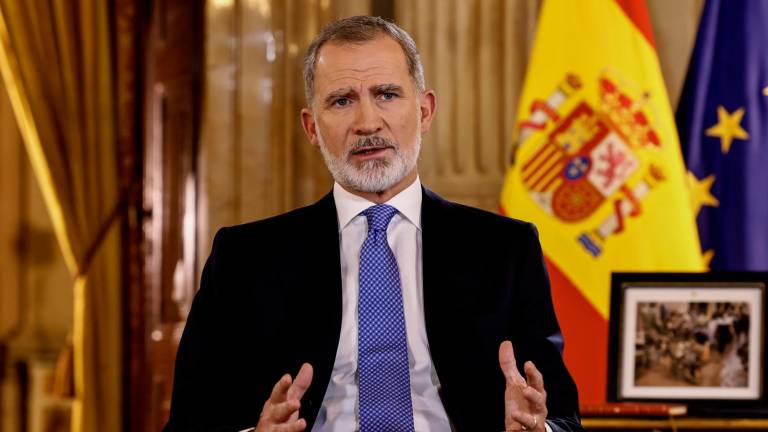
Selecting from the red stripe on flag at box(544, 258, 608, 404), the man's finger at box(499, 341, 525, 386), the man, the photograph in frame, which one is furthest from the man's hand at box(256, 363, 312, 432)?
the red stripe on flag at box(544, 258, 608, 404)

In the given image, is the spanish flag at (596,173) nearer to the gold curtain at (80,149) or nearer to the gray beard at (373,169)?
the gray beard at (373,169)

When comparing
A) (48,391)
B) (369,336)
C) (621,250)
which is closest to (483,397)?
(369,336)

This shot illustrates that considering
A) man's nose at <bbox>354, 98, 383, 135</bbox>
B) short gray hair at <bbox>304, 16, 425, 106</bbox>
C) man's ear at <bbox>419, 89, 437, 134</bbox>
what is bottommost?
man's nose at <bbox>354, 98, 383, 135</bbox>

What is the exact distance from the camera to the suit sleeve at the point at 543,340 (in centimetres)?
189

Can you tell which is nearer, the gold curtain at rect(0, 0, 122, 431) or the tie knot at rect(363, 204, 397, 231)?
the tie knot at rect(363, 204, 397, 231)

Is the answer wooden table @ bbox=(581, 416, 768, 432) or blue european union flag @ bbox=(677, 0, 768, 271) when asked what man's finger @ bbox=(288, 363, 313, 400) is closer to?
wooden table @ bbox=(581, 416, 768, 432)

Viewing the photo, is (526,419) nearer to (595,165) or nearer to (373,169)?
(373,169)

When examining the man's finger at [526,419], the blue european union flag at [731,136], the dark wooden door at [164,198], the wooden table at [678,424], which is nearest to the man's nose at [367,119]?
the man's finger at [526,419]

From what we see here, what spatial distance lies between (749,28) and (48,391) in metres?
3.19

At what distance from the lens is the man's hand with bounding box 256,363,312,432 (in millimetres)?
1673

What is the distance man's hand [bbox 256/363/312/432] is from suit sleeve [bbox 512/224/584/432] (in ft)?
1.38

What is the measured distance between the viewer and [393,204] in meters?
2.05

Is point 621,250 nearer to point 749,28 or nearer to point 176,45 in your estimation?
point 749,28

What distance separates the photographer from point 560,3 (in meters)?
3.52
